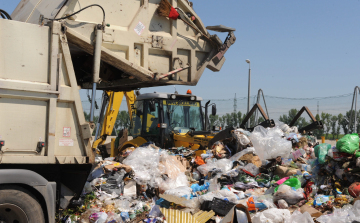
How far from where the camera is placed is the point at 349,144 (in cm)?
504

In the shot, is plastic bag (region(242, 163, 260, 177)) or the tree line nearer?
plastic bag (region(242, 163, 260, 177))

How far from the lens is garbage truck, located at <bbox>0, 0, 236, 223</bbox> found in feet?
10.3

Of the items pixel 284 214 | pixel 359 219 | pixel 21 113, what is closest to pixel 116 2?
pixel 21 113

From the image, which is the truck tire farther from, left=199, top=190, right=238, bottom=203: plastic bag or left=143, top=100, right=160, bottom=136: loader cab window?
left=143, top=100, right=160, bottom=136: loader cab window

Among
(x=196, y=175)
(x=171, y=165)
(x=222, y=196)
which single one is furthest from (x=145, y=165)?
(x=222, y=196)

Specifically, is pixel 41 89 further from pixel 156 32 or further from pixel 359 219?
pixel 359 219

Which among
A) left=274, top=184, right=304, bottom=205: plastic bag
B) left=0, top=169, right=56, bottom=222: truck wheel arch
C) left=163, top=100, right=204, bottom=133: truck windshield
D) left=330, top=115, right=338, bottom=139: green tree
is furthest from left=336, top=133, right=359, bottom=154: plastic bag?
left=330, top=115, right=338, bottom=139: green tree

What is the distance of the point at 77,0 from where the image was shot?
3.73m

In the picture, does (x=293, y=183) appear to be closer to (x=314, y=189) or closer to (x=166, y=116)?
(x=314, y=189)

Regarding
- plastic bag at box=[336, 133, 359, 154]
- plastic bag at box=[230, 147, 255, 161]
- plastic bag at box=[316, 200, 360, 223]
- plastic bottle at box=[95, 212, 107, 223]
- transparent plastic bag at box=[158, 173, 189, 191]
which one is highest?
plastic bag at box=[336, 133, 359, 154]

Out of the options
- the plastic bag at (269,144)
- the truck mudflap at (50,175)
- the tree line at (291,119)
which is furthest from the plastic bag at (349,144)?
the tree line at (291,119)

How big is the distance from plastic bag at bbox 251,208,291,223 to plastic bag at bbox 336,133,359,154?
1628mm

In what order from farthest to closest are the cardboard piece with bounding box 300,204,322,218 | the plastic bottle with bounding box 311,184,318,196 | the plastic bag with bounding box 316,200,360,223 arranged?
the plastic bottle with bounding box 311,184,318,196 < the cardboard piece with bounding box 300,204,322,218 < the plastic bag with bounding box 316,200,360,223

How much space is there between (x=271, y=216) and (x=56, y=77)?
2.89 metres
